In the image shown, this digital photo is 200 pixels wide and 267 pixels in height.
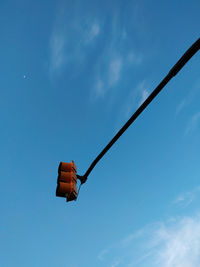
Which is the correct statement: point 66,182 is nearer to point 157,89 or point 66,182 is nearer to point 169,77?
point 157,89

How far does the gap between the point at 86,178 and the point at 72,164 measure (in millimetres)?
576

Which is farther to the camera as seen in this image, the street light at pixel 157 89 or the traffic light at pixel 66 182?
the traffic light at pixel 66 182

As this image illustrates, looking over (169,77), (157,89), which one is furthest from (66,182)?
(169,77)

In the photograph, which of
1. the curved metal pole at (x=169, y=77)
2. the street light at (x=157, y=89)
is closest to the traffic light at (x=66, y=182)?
the street light at (x=157, y=89)

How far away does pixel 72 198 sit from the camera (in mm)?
4898

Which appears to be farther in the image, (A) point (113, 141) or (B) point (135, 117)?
(A) point (113, 141)

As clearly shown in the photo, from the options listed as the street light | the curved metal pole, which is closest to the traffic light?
the street light

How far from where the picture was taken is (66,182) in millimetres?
4793

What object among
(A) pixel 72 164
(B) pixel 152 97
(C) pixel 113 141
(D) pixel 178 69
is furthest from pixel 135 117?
(A) pixel 72 164

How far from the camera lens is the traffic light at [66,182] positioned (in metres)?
4.67

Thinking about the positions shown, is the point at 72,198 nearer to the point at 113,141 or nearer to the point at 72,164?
the point at 72,164

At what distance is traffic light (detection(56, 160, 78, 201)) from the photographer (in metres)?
4.67

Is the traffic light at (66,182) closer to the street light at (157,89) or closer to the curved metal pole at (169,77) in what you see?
the street light at (157,89)

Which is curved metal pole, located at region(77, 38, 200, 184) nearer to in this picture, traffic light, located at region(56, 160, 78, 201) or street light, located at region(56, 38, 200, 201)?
street light, located at region(56, 38, 200, 201)
